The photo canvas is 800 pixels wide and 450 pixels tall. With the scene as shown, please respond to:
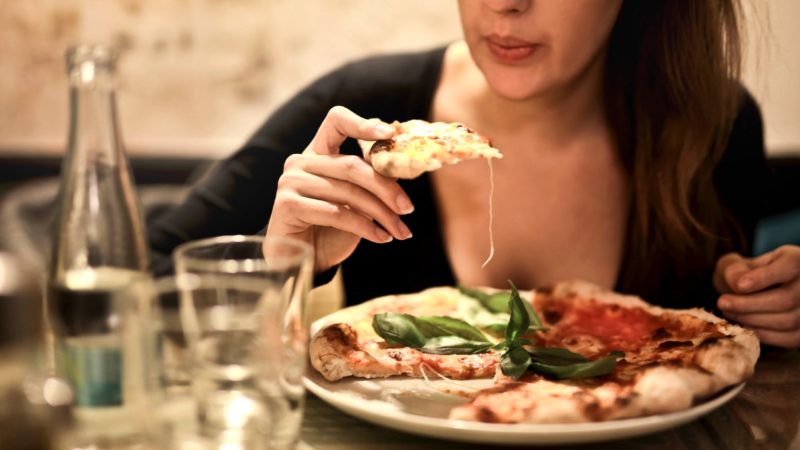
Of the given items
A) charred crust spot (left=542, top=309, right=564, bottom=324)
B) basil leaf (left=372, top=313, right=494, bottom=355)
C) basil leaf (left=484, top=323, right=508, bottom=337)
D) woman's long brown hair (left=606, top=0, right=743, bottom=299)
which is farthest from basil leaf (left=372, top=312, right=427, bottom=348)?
woman's long brown hair (left=606, top=0, right=743, bottom=299)

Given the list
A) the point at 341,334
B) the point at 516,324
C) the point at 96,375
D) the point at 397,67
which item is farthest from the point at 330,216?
the point at 397,67

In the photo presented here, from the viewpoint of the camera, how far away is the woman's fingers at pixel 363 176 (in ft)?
3.01

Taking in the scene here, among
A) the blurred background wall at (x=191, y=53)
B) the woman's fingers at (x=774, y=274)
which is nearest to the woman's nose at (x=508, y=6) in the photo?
the woman's fingers at (x=774, y=274)

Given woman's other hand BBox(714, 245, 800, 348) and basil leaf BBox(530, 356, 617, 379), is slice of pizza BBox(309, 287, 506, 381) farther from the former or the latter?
woman's other hand BBox(714, 245, 800, 348)

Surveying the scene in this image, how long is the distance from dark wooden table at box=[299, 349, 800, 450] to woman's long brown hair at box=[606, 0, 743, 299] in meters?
0.48

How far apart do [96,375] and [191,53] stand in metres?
2.14

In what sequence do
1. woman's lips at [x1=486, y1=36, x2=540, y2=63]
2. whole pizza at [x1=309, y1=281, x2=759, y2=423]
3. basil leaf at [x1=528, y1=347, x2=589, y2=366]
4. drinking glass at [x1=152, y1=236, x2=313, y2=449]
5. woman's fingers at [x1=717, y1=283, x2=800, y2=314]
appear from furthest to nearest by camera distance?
1. woman's lips at [x1=486, y1=36, x2=540, y2=63]
2. woman's fingers at [x1=717, y1=283, x2=800, y2=314]
3. basil leaf at [x1=528, y1=347, x2=589, y2=366]
4. whole pizza at [x1=309, y1=281, x2=759, y2=423]
5. drinking glass at [x1=152, y1=236, x2=313, y2=449]

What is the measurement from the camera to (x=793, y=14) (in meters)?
1.52

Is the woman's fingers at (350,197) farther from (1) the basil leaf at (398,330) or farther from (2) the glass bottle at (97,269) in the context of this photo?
(2) the glass bottle at (97,269)

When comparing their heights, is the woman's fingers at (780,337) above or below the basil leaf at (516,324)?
below

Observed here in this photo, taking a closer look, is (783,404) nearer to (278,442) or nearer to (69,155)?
(278,442)

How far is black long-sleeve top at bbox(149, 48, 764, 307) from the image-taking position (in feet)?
4.36

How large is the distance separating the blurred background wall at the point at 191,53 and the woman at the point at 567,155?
3.65 ft

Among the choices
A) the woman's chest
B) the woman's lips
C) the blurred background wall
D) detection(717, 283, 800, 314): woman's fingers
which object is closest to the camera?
detection(717, 283, 800, 314): woman's fingers
